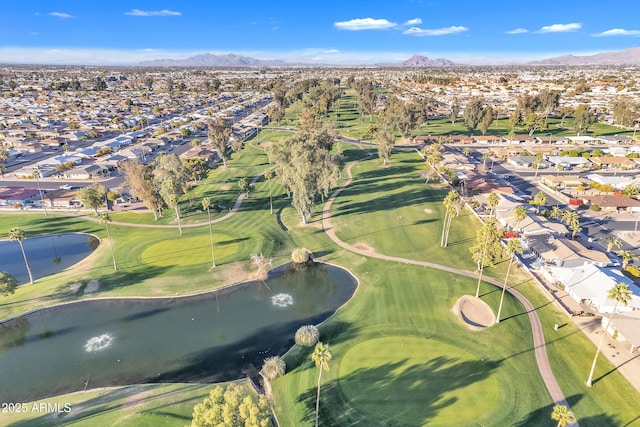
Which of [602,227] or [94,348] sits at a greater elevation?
[602,227]

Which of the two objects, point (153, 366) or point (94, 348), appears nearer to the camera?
point (153, 366)

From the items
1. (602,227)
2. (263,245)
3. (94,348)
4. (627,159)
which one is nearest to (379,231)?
(263,245)

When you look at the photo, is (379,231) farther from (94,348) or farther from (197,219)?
(94,348)

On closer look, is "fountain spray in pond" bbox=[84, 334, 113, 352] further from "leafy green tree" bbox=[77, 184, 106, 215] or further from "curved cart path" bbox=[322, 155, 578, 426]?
"curved cart path" bbox=[322, 155, 578, 426]

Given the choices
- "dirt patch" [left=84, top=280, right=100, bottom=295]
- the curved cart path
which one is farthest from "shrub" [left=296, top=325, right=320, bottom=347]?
"dirt patch" [left=84, top=280, right=100, bottom=295]

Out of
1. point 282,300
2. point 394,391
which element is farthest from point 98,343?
point 394,391

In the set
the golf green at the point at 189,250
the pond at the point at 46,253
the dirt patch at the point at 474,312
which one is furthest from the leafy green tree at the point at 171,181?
the dirt patch at the point at 474,312
